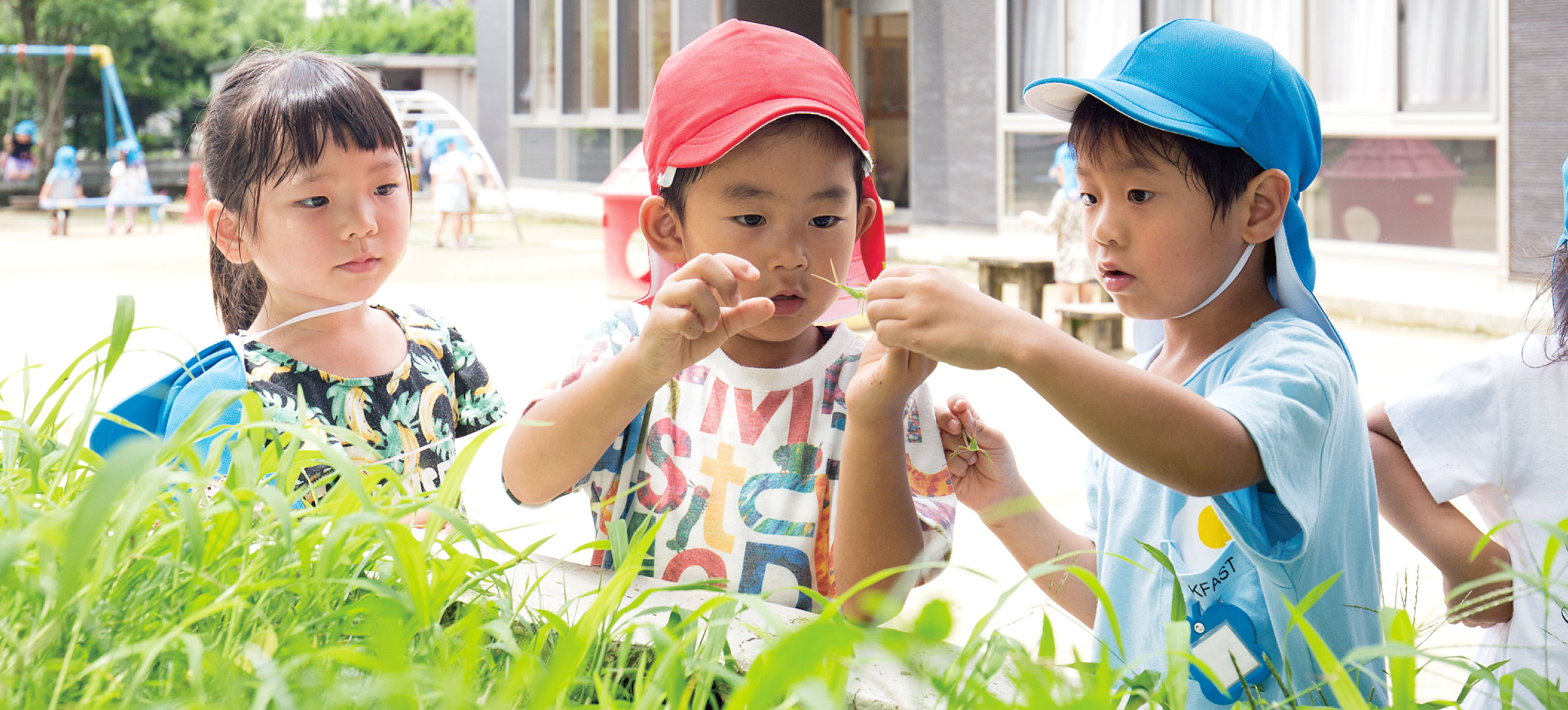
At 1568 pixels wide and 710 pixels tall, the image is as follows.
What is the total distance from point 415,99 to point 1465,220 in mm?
12811

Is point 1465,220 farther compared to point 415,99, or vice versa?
point 415,99

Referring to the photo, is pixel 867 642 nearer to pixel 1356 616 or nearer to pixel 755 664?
pixel 755 664

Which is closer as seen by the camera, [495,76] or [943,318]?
[943,318]

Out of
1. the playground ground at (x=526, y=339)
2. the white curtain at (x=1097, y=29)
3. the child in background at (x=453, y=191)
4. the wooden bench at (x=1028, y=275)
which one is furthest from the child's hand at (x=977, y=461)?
the child in background at (x=453, y=191)

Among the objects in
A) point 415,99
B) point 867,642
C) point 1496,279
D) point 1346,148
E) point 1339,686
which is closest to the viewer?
point 1339,686

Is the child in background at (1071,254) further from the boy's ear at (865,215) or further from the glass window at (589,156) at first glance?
the glass window at (589,156)

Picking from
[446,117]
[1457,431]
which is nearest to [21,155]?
[446,117]

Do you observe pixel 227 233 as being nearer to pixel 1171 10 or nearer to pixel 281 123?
pixel 281 123

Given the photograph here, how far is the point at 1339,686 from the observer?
2.49 ft

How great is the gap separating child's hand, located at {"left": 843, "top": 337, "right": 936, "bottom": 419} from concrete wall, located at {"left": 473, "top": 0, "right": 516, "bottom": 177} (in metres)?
20.6

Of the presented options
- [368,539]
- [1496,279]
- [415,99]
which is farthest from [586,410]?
[415,99]

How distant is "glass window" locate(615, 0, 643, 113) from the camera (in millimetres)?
18328

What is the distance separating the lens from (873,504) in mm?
1496

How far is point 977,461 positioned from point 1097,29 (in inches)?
445
